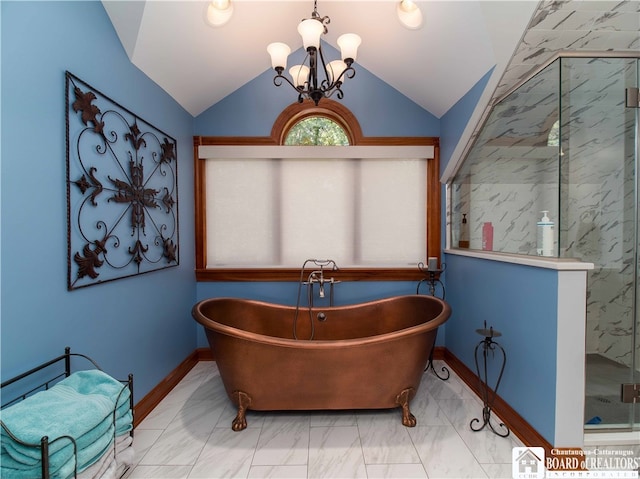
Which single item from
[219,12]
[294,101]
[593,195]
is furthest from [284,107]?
[593,195]

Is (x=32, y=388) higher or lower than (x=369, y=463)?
higher

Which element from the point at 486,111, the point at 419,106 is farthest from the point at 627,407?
the point at 419,106

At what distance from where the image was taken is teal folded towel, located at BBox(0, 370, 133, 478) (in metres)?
0.99

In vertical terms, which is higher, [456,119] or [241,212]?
[456,119]

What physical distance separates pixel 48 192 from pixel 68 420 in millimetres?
920

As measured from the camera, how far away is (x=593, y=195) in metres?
1.91

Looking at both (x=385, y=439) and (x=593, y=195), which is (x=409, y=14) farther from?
(x=385, y=439)

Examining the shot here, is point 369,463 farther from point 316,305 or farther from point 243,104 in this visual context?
point 243,104

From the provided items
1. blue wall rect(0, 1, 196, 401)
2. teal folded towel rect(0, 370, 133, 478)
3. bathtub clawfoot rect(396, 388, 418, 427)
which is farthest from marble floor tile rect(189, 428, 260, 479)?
bathtub clawfoot rect(396, 388, 418, 427)

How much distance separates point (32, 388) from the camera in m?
1.32

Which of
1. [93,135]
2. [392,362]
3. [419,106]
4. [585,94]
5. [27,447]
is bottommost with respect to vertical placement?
→ [392,362]

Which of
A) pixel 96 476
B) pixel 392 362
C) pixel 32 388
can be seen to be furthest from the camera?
pixel 392 362

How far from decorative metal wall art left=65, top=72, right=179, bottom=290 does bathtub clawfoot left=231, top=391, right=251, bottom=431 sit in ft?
3.28

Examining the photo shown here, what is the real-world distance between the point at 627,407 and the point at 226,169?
328 cm
